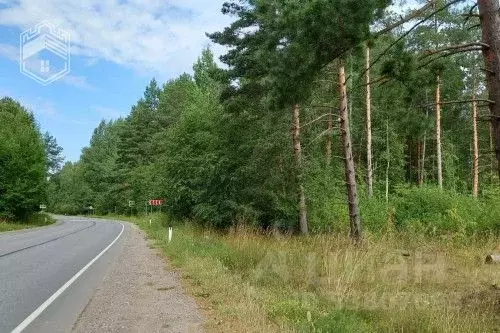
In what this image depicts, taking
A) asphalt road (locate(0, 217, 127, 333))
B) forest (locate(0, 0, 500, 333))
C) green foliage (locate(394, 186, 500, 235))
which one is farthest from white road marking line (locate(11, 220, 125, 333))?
green foliage (locate(394, 186, 500, 235))

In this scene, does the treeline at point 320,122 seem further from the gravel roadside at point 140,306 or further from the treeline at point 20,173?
the treeline at point 20,173

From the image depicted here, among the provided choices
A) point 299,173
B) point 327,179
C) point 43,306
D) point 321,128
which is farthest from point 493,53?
point 321,128

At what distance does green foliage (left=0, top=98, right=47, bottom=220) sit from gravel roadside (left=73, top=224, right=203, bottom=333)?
41.2 m

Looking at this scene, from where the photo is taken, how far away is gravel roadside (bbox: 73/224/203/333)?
712 centimetres

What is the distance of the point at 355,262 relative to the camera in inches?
409

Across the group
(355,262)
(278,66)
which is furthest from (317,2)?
(355,262)

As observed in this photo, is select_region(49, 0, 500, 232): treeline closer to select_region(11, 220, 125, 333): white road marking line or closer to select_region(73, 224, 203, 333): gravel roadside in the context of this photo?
select_region(73, 224, 203, 333): gravel roadside

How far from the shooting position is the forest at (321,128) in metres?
9.84

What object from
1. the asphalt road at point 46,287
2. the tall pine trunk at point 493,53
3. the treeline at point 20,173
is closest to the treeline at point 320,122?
the tall pine trunk at point 493,53

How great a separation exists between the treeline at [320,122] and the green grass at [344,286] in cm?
275

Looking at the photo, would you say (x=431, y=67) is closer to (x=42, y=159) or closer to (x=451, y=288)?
(x=451, y=288)

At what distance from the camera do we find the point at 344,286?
30.7 ft

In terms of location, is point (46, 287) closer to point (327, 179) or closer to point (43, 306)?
point (43, 306)

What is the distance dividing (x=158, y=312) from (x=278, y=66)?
5821mm
